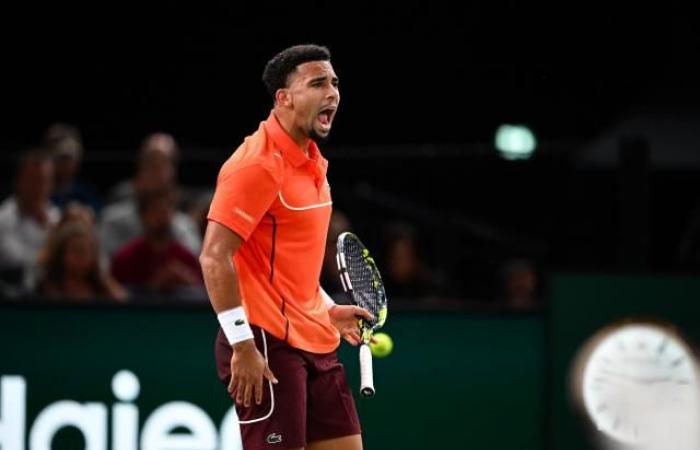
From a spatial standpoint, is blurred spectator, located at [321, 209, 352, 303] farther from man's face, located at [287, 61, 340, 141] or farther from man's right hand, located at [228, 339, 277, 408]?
man's right hand, located at [228, 339, 277, 408]

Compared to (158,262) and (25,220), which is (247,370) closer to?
(158,262)

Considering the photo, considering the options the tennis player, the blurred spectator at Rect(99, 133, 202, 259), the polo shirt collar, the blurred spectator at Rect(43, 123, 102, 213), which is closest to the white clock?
the tennis player

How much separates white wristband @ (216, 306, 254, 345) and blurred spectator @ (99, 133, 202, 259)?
10.6 ft

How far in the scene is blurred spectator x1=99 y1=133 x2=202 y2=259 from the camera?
29.8ft

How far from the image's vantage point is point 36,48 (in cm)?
1306

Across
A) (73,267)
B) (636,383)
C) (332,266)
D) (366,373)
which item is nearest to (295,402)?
(366,373)

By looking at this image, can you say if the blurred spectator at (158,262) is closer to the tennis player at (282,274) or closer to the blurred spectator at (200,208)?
the blurred spectator at (200,208)

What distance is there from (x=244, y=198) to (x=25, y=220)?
3.51 metres

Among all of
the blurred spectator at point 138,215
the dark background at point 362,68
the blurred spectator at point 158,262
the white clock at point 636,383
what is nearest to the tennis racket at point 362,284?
the white clock at point 636,383

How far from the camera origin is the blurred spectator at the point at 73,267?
8320 millimetres

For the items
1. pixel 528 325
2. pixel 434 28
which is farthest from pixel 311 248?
pixel 434 28

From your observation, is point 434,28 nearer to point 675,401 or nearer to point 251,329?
point 675,401

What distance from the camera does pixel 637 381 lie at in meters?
7.93

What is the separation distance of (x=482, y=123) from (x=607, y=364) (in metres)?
5.12
